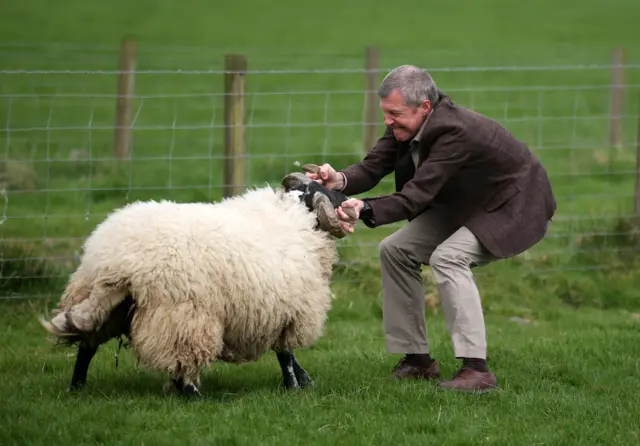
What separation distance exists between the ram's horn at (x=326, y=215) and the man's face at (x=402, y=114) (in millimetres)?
543

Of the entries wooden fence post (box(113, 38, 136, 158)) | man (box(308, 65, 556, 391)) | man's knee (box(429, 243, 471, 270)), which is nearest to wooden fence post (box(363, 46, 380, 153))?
wooden fence post (box(113, 38, 136, 158))

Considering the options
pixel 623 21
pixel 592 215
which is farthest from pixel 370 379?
pixel 623 21

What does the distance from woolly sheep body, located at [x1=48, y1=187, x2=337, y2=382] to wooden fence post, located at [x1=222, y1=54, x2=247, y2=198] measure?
2296 millimetres

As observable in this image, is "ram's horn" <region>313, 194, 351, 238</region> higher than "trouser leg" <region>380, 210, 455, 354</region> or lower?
higher

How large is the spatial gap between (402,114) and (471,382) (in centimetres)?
147

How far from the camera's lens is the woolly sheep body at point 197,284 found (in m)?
5.12

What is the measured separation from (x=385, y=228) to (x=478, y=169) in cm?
364

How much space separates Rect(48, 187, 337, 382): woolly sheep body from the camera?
5.12 meters

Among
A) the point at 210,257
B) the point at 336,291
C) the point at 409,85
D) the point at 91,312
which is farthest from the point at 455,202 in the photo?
the point at 336,291

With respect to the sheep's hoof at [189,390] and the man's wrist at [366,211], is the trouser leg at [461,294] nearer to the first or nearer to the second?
the man's wrist at [366,211]

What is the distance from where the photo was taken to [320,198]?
579 centimetres

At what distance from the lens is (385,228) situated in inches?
367

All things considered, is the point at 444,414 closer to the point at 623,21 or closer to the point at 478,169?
the point at 478,169

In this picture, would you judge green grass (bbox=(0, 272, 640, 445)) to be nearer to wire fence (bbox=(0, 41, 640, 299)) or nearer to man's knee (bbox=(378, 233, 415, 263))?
man's knee (bbox=(378, 233, 415, 263))
